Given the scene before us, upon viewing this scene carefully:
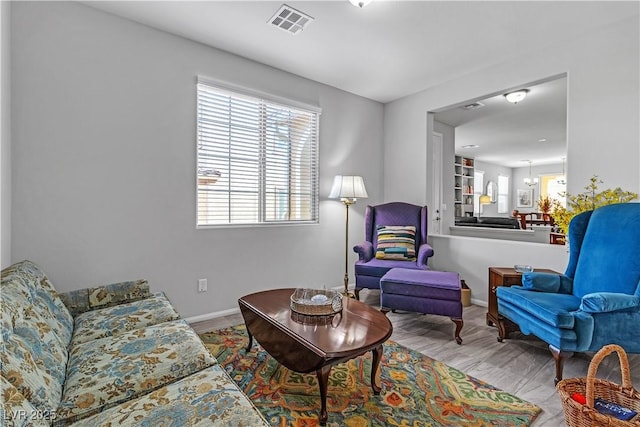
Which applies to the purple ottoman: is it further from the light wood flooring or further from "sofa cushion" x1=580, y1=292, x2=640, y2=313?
"sofa cushion" x1=580, y1=292, x2=640, y2=313

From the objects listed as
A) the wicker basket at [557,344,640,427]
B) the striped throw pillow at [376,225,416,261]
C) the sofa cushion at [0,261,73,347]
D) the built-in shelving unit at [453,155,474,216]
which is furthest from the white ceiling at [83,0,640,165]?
the built-in shelving unit at [453,155,474,216]

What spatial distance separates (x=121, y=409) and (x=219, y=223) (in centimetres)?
219

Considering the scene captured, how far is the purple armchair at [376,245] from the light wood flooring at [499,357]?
49cm

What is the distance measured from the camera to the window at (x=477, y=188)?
9953 mm

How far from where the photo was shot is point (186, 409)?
3.63ft

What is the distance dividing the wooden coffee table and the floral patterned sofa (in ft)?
1.44

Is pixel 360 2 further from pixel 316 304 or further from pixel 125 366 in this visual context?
pixel 125 366

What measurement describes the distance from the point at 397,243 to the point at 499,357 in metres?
1.60

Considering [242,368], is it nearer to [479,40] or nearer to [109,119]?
[109,119]

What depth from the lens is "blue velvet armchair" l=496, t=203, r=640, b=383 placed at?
1.93m

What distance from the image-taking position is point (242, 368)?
7.02 feet

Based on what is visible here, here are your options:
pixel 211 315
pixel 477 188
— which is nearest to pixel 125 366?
pixel 211 315

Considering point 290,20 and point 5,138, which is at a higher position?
point 290,20

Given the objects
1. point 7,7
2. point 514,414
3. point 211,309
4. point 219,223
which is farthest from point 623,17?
point 7,7
